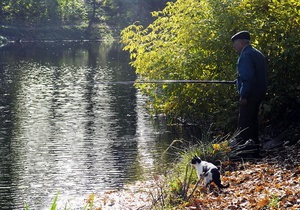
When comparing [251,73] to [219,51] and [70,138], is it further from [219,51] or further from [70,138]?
[70,138]

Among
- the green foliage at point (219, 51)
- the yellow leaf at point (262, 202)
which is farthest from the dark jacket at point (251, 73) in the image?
the green foliage at point (219, 51)

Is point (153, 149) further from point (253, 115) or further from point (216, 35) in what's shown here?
point (253, 115)

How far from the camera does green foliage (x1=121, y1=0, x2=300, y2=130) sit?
15281mm

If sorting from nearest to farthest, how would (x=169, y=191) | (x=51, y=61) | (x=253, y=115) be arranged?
1. (x=169, y=191)
2. (x=253, y=115)
3. (x=51, y=61)

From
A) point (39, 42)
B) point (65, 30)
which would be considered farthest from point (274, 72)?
point (65, 30)

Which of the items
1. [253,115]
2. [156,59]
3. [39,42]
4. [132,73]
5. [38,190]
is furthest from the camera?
[39,42]

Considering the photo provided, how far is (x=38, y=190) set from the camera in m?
12.4

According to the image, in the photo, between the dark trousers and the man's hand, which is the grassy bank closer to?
the dark trousers

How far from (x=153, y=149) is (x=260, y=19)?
13.5 feet

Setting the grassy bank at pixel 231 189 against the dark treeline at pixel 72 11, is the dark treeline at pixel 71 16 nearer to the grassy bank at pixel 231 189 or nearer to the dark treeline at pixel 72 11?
the dark treeline at pixel 72 11

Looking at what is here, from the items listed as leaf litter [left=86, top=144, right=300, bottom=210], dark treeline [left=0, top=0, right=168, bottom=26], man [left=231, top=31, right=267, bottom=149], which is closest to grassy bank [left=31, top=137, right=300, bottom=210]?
leaf litter [left=86, top=144, right=300, bottom=210]

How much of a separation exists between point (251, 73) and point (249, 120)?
0.89 metres

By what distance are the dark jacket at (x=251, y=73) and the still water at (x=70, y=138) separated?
306 cm

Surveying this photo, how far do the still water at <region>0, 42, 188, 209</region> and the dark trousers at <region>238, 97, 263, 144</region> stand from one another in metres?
2.75
